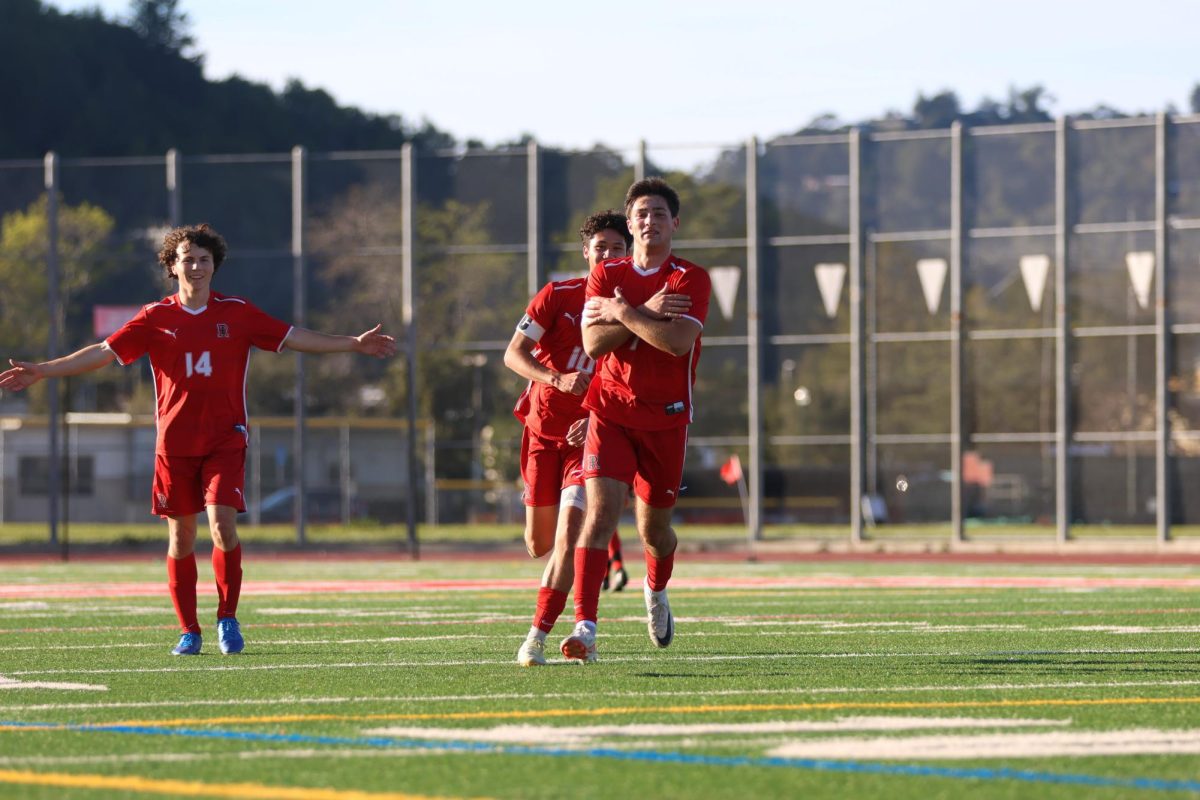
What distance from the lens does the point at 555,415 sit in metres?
11.2

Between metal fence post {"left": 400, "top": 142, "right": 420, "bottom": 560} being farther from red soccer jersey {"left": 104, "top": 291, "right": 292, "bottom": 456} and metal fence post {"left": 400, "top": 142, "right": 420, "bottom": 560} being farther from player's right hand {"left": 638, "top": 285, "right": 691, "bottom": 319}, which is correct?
player's right hand {"left": 638, "top": 285, "right": 691, "bottom": 319}

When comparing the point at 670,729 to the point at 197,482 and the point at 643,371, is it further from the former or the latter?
the point at 197,482

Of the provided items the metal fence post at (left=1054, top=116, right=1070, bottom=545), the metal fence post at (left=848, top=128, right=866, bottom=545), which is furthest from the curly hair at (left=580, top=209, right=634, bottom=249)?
the metal fence post at (left=848, top=128, right=866, bottom=545)

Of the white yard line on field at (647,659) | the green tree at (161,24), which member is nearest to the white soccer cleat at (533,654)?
the white yard line on field at (647,659)

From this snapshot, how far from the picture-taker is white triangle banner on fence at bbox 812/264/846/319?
37.8m

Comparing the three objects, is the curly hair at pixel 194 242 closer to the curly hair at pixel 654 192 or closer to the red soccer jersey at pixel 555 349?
the red soccer jersey at pixel 555 349

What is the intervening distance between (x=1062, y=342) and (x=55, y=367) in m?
27.7

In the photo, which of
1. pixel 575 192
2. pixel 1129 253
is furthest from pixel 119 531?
pixel 1129 253

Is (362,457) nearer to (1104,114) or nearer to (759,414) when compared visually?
(759,414)

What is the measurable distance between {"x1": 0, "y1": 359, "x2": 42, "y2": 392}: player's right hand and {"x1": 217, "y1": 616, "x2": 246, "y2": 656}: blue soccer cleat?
166cm

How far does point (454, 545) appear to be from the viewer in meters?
37.0

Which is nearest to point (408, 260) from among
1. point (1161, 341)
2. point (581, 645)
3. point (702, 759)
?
point (1161, 341)

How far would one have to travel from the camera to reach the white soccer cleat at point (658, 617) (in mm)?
10086

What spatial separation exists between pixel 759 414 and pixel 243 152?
172 ft
